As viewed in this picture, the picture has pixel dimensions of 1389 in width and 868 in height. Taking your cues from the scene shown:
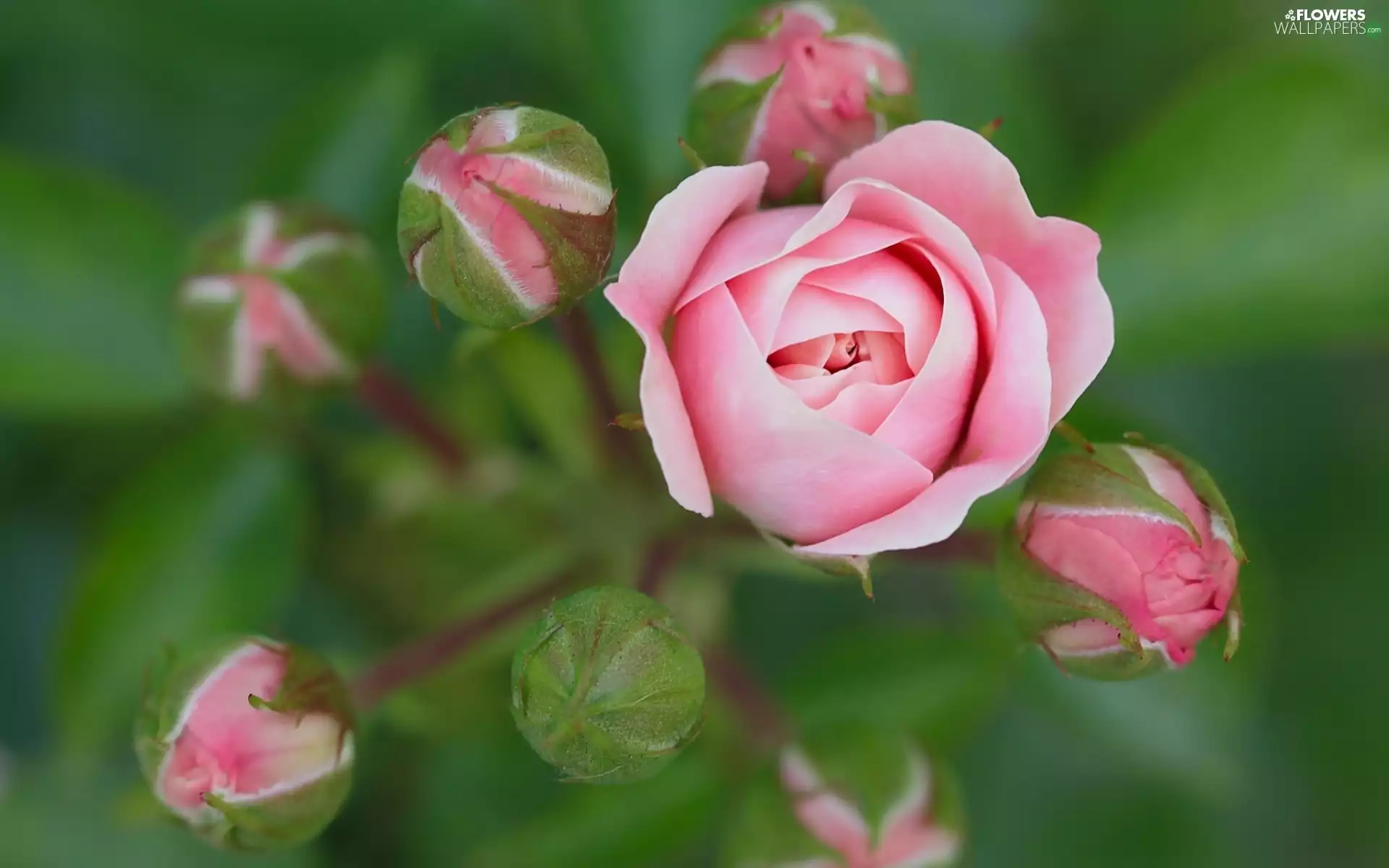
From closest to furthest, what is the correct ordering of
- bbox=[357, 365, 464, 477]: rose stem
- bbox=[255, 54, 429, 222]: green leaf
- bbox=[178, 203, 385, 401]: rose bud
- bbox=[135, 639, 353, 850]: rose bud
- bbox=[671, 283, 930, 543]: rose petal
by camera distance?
1. bbox=[671, 283, 930, 543]: rose petal
2. bbox=[135, 639, 353, 850]: rose bud
3. bbox=[178, 203, 385, 401]: rose bud
4. bbox=[357, 365, 464, 477]: rose stem
5. bbox=[255, 54, 429, 222]: green leaf

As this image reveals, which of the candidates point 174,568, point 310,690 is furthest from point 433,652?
point 174,568

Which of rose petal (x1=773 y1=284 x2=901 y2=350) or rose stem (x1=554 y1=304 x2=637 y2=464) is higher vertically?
rose petal (x1=773 y1=284 x2=901 y2=350)

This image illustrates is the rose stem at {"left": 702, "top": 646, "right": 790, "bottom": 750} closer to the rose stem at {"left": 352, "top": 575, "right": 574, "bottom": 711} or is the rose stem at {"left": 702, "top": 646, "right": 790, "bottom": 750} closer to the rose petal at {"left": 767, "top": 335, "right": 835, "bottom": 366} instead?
the rose stem at {"left": 352, "top": 575, "right": 574, "bottom": 711}

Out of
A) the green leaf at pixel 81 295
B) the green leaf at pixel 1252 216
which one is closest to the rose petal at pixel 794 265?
the green leaf at pixel 1252 216

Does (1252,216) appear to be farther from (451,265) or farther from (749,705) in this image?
(451,265)

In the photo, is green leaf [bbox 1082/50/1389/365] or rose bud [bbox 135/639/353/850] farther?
green leaf [bbox 1082/50/1389/365]

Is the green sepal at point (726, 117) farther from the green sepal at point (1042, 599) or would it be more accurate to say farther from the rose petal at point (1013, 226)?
the green sepal at point (1042, 599)

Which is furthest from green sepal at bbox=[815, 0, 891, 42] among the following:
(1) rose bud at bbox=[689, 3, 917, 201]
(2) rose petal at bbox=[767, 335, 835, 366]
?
(2) rose petal at bbox=[767, 335, 835, 366]
